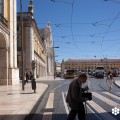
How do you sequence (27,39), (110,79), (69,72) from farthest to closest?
(69,72)
(27,39)
(110,79)

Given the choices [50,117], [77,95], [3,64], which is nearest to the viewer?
[77,95]

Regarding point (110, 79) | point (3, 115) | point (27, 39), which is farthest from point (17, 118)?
point (27, 39)

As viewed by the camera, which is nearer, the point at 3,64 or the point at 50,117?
the point at 50,117

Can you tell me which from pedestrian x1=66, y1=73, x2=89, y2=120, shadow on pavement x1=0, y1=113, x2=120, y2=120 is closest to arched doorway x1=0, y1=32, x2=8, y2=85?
shadow on pavement x1=0, y1=113, x2=120, y2=120

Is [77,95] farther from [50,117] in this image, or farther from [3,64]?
[3,64]

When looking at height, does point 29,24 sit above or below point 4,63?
above

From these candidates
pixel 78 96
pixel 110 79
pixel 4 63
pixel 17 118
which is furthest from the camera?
pixel 4 63


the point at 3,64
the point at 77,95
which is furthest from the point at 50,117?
the point at 3,64

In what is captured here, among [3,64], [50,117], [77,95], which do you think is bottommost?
[50,117]

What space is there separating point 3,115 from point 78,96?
460 centimetres

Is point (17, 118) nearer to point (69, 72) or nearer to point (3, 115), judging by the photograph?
point (3, 115)

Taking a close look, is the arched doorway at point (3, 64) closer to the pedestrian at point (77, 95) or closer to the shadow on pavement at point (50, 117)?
the shadow on pavement at point (50, 117)

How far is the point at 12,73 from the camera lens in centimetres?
3919

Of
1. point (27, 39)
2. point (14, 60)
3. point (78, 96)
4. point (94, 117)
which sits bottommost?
point (94, 117)
